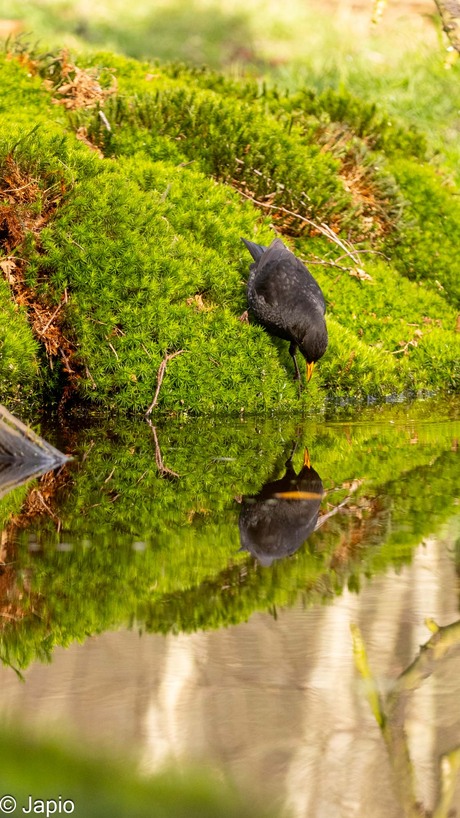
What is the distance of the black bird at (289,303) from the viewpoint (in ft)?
22.2

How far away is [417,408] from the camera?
7.43 metres

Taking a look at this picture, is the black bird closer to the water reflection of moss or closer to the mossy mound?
the mossy mound

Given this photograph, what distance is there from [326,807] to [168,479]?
2.96 m

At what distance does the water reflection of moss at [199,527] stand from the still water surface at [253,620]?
1cm

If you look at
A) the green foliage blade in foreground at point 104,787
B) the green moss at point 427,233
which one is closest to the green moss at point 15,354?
the green moss at point 427,233

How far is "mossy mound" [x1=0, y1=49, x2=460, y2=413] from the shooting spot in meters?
6.77

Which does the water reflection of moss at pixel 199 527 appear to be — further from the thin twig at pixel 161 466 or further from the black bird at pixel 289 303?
the black bird at pixel 289 303

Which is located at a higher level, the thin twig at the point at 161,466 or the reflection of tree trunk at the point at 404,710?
the reflection of tree trunk at the point at 404,710

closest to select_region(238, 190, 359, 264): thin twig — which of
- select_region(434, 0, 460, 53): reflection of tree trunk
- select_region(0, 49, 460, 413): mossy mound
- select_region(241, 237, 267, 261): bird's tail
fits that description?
select_region(0, 49, 460, 413): mossy mound

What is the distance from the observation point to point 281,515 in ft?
14.3

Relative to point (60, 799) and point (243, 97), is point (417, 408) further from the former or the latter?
point (60, 799)

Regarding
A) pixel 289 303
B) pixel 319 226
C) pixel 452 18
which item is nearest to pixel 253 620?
pixel 452 18

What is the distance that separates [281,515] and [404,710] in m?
1.81

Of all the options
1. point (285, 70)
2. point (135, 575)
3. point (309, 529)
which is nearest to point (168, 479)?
point (309, 529)
